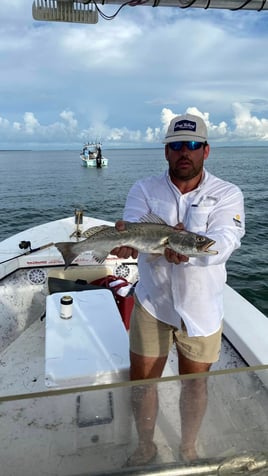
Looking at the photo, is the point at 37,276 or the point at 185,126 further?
the point at 37,276

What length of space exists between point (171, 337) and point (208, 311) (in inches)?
15.8

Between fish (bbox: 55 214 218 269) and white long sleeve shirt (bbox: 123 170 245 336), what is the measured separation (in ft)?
0.27

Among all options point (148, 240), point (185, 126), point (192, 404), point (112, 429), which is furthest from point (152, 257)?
point (112, 429)

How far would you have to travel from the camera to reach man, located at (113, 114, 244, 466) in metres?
2.47

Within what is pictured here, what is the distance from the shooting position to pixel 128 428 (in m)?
1.61

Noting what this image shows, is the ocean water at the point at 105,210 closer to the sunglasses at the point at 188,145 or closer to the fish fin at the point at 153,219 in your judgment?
the fish fin at the point at 153,219

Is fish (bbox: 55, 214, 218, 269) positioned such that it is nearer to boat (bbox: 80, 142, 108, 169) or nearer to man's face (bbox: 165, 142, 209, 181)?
man's face (bbox: 165, 142, 209, 181)

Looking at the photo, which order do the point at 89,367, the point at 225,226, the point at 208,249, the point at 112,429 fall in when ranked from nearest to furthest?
the point at 112,429 < the point at 208,249 < the point at 225,226 < the point at 89,367

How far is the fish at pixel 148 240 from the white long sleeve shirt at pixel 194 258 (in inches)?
3.2

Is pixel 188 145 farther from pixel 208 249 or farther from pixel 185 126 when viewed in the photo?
pixel 208 249

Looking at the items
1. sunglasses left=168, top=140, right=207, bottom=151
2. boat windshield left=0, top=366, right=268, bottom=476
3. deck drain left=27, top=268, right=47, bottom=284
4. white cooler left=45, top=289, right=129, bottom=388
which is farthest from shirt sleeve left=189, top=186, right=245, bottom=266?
deck drain left=27, top=268, right=47, bottom=284

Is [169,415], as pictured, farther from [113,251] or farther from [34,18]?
[34,18]

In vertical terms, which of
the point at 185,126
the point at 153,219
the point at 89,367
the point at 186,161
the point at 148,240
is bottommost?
the point at 89,367

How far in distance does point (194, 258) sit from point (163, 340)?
2.44 ft
